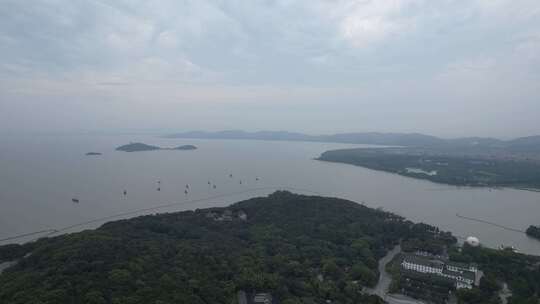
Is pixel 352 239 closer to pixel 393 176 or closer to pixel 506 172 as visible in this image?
pixel 393 176

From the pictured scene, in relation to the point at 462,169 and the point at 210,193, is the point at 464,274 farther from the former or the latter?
the point at 462,169

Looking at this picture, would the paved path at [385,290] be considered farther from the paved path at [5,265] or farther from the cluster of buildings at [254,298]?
the paved path at [5,265]

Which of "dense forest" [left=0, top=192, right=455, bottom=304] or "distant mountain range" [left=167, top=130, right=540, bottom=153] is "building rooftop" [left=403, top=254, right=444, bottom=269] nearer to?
"dense forest" [left=0, top=192, right=455, bottom=304]

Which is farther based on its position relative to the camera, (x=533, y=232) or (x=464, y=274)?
(x=533, y=232)

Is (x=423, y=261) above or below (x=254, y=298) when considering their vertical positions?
above

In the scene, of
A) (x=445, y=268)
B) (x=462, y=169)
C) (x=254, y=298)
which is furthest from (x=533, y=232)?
(x=462, y=169)

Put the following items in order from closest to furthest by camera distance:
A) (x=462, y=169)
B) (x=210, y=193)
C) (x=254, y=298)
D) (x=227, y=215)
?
(x=254, y=298) → (x=227, y=215) → (x=210, y=193) → (x=462, y=169)

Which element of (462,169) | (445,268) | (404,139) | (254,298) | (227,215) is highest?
(404,139)

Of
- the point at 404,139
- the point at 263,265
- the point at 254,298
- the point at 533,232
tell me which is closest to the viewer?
the point at 254,298

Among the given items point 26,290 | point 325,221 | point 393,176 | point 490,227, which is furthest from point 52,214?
point 393,176
